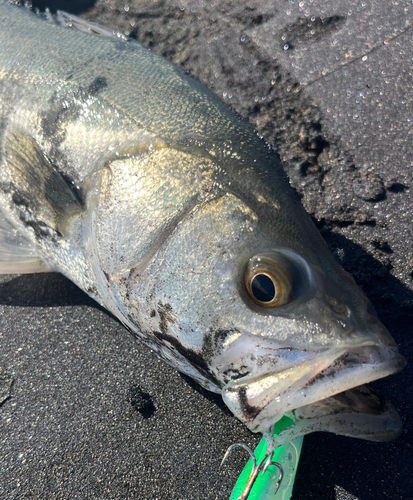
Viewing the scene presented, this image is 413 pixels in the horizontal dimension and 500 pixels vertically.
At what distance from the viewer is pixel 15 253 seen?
70.9 inches

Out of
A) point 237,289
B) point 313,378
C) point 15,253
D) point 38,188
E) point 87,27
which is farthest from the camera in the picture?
point 87,27

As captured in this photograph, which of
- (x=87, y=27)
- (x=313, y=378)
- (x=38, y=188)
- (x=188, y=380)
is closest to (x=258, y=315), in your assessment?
(x=313, y=378)

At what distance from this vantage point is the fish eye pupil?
1130 mm

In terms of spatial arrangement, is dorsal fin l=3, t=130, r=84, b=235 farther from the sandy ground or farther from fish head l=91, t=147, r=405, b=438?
the sandy ground

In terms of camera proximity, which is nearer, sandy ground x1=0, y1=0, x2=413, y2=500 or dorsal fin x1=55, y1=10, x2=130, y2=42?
sandy ground x1=0, y1=0, x2=413, y2=500

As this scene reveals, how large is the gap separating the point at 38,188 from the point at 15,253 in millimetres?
409

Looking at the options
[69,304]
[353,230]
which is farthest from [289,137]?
[69,304]

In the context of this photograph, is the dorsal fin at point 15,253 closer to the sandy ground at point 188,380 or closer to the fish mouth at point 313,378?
the sandy ground at point 188,380

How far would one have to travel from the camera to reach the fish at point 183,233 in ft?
3.59

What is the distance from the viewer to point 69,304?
6.33 feet

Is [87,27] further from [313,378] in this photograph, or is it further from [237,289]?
[313,378]

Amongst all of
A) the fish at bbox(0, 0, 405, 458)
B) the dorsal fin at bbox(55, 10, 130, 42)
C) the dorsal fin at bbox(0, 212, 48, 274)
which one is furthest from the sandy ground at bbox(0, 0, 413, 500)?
the dorsal fin at bbox(55, 10, 130, 42)

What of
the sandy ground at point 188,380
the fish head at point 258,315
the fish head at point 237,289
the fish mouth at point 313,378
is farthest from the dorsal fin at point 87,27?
the fish mouth at point 313,378

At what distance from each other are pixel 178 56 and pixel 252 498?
8.47 ft
